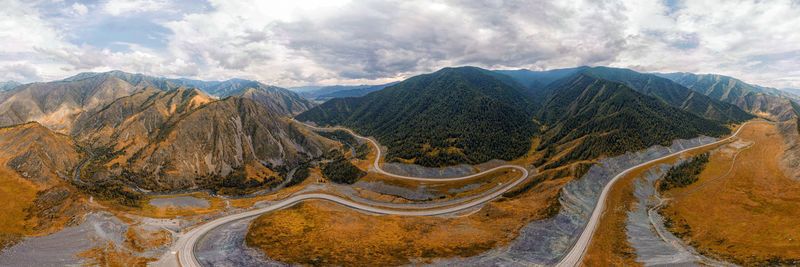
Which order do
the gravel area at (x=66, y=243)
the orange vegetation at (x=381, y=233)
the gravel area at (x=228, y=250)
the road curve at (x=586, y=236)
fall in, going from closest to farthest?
the gravel area at (x=66, y=243) → the road curve at (x=586, y=236) → the gravel area at (x=228, y=250) → the orange vegetation at (x=381, y=233)

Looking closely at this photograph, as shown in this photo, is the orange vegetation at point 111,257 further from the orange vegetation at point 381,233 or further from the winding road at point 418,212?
the orange vegetation at point 381,233

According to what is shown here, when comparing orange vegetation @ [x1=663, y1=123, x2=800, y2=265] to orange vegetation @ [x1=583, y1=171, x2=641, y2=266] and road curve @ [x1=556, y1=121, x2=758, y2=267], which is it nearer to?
orange vegetation @ [x1=583, y1=171, x2=641, y2=266]

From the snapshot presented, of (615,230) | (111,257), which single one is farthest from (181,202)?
(615,230)

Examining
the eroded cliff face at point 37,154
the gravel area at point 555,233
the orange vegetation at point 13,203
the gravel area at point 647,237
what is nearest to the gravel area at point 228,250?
the orange vegetation at point 13,203

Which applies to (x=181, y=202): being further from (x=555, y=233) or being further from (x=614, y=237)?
(x=614, y=237)

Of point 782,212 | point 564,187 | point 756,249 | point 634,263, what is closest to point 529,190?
point 564,187

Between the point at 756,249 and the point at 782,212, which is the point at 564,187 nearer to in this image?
the point at 756,249
